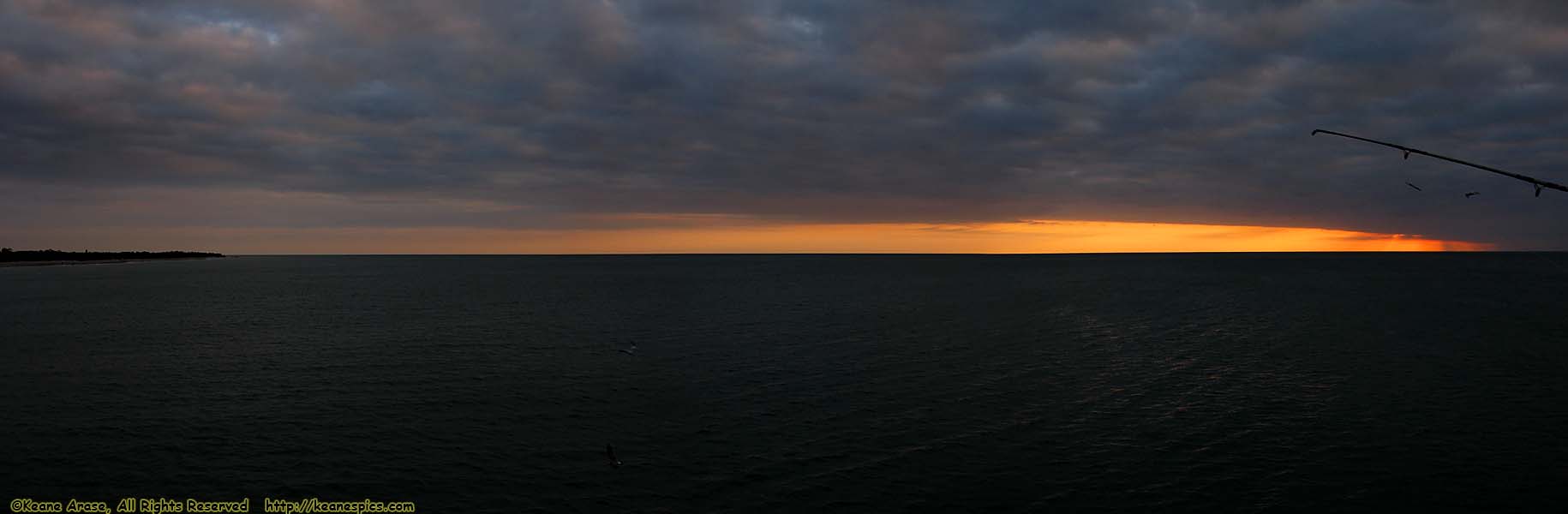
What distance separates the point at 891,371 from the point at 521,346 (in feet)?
90.4

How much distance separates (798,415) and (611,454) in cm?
949

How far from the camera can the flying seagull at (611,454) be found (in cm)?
2858

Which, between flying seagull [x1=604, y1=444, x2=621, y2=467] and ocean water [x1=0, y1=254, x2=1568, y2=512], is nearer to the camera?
ocean water [x1=0, y1=254, x2=1568, y2=512]

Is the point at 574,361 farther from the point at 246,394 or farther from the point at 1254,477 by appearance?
the point at 1254,477

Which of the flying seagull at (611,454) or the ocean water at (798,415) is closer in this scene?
the ocean water at (798,415)

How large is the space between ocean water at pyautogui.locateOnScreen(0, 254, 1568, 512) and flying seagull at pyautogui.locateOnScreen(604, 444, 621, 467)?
0.96ft

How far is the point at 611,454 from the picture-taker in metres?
29.2

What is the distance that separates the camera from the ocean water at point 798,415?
85.0 ft

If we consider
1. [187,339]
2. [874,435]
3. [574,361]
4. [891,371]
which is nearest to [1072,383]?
[891,371]

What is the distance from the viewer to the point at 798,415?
36000mm

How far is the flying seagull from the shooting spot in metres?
28.6

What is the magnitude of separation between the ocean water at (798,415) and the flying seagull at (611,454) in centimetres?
29

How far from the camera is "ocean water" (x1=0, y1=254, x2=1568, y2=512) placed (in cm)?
2592

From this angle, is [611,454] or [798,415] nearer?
[611,454]
